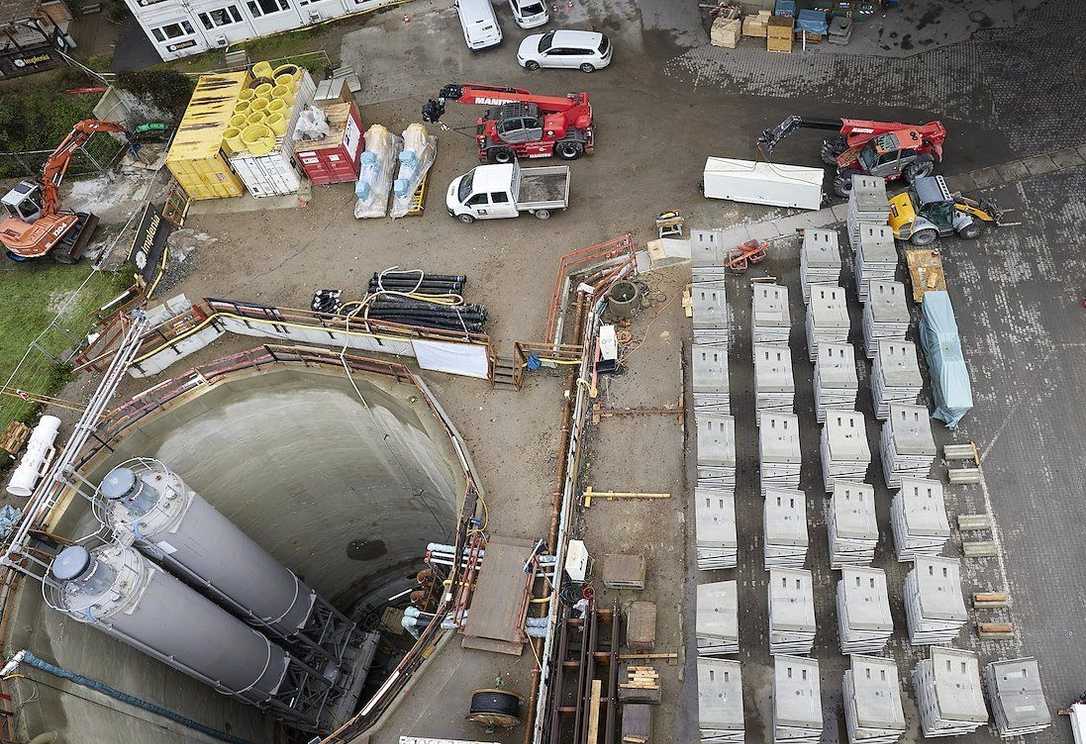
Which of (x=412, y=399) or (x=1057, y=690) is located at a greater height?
(x=412, y=399)

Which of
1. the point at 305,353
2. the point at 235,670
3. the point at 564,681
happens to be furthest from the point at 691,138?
the point at 235,670

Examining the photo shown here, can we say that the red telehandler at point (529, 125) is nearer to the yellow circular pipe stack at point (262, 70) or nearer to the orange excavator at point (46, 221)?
the yellow circular pipe stack at point (262, 70)

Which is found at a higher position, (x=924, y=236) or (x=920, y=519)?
(x=924, y=236)

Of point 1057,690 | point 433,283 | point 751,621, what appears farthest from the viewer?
point 433,283

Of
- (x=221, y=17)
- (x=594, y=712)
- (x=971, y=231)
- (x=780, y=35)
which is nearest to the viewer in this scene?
(x=594, y=712)

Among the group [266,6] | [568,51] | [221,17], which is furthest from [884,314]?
[221,17]

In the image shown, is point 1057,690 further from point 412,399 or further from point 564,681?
point 412,399

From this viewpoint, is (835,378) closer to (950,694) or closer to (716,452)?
(716,452)

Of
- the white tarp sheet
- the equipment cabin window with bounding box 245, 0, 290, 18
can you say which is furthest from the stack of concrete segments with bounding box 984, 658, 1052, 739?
the equipment cabin window with bounding box 245, 0, 290, 18
